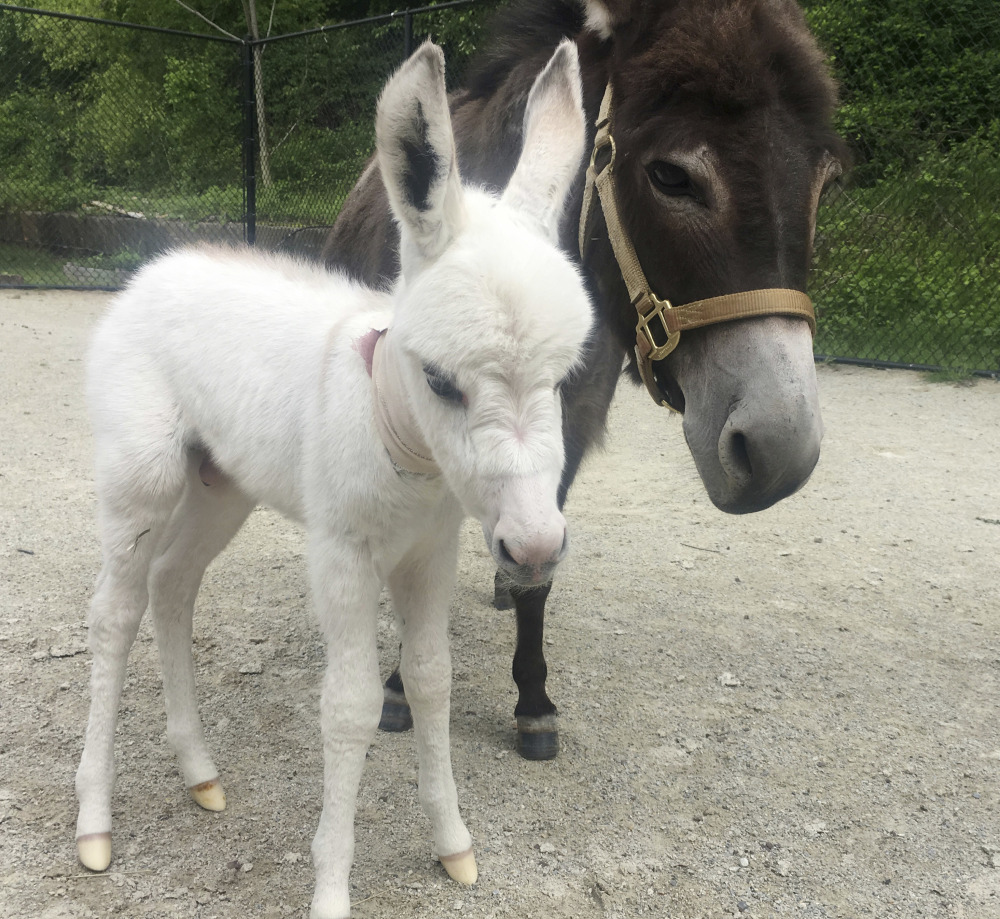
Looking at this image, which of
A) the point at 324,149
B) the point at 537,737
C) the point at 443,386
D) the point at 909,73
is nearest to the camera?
the point at 443,386

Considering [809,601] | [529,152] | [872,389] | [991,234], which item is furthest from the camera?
[991,234]

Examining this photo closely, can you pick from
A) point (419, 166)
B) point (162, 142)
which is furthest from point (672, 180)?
point (162, 142)

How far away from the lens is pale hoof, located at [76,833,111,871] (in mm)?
2150

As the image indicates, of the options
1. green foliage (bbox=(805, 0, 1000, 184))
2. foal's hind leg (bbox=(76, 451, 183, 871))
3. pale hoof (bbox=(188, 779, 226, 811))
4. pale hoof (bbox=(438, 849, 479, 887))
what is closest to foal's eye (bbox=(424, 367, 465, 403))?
foal's hind leg (bbox=(76, 451, 183, 871))

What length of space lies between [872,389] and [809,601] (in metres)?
3.96

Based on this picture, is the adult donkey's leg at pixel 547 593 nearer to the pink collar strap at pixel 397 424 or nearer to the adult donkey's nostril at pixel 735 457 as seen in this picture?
the adult donkey's nostril at pixel 735 457

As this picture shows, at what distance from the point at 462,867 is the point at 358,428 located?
3.62 ft

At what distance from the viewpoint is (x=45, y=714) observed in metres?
2.79

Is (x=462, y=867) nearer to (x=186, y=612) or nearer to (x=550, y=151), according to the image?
(x=186, y=612)

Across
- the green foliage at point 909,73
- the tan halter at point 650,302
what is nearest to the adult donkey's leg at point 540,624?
the tan halter at point 650,302

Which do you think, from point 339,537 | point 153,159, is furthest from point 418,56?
point 153,159

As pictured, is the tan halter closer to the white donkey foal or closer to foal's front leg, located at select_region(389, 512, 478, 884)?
the white donkey foal

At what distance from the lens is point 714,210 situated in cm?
214

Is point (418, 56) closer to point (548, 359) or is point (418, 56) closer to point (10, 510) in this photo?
point (548, 359)
